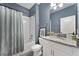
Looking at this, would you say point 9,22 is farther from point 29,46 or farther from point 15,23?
point 29,46

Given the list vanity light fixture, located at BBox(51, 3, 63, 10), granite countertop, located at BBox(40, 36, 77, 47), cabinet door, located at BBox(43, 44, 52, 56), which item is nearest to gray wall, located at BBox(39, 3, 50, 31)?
vanity light fixture, located at BBox(51, 3, 63, 10)

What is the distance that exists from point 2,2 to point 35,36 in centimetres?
80

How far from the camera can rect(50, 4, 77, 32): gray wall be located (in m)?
1.55

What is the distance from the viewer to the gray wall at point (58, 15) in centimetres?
155

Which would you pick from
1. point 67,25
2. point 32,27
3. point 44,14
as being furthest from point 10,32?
point 67,25

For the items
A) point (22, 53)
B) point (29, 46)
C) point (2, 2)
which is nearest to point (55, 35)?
point (29, 46)

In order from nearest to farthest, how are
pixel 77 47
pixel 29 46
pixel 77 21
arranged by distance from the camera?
1. pixel 77 47
2. pixel 77 21
3. pixel 29 46

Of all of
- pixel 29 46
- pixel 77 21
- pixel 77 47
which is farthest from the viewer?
pixel 29 46

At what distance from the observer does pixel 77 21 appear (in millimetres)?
1531

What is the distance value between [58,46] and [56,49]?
0.23 feet

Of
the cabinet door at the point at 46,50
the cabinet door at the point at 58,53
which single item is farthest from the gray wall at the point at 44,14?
the cabinet door at the point at 58,53

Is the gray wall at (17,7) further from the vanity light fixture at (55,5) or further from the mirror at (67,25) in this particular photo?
the mirror at (67,25)

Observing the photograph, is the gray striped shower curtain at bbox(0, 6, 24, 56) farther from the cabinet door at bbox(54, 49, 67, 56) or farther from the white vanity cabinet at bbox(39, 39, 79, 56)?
the cabinet door at bbox(54, 49, 67, 56)

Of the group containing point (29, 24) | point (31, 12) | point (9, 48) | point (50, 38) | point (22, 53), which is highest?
point (31, 12)
